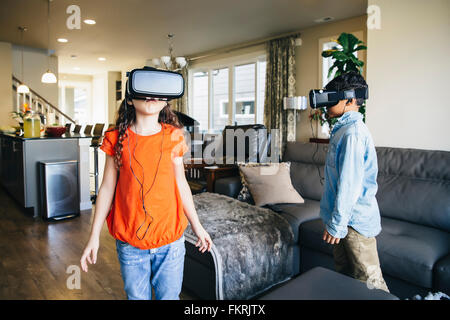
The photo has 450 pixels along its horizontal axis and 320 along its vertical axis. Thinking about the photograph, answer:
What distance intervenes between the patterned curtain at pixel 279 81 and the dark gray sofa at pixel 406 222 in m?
3.44

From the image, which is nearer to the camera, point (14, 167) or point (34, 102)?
point (14, 167)

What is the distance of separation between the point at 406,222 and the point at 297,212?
732 mm

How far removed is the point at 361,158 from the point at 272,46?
549cm

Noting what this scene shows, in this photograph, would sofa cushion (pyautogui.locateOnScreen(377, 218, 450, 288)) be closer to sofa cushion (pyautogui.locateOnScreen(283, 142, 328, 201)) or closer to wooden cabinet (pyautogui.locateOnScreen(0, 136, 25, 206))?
sofa cushion (pyautogui.locateOnScreen(283, 142, 328, 201))

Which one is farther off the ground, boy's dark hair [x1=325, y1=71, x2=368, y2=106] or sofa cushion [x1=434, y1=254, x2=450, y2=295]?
boy's dark hair [x1=325, y1=71, x2=368, y2=106]

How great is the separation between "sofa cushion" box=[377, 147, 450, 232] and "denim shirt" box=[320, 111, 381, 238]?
3.05 feet

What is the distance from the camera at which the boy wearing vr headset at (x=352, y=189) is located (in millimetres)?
1376

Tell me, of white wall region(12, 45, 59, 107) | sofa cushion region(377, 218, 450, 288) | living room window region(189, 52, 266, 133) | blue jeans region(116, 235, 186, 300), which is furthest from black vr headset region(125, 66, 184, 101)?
white wall region(12, 45, 59, 107)

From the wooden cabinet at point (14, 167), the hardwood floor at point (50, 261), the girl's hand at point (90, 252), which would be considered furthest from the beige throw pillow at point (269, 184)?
the wooden cabinet at point (14, 167)

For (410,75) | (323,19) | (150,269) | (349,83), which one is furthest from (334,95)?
(323,19)

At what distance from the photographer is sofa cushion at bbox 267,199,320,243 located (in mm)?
2291

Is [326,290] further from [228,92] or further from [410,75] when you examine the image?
[228,92]

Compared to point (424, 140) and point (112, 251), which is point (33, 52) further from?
point (424, 140)

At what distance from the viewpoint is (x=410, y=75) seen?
2568 millimetres
